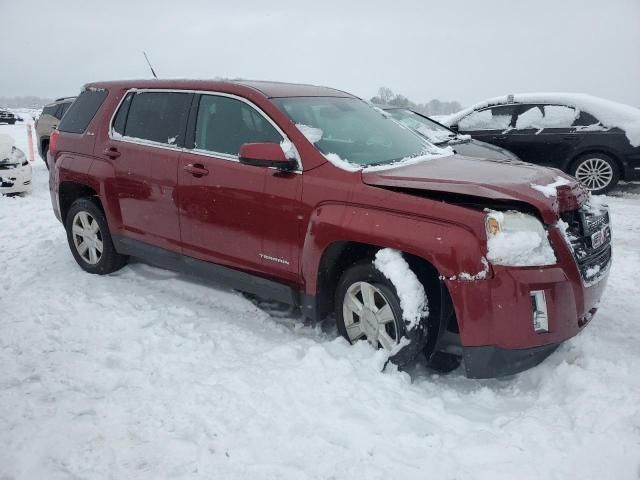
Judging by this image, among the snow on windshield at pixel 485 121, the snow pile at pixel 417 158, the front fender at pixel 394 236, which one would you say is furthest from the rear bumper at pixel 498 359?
the snow on windshield at pixel 485 121

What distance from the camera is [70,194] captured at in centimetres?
517

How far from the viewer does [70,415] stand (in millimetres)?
2809

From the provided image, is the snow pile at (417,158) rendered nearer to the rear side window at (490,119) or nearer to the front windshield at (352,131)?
the front windshield at (352,131)

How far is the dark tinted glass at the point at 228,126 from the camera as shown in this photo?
3.71m

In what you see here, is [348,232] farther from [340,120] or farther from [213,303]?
[213,303]

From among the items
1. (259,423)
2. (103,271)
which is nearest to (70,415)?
(259,423)

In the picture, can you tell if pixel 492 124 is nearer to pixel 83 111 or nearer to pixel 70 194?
pixel 83 111

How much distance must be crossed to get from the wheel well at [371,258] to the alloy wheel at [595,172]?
6.37 meters

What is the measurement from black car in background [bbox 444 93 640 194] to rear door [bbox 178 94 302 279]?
6272mm

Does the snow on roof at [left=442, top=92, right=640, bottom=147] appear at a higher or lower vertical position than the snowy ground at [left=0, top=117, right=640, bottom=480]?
higher

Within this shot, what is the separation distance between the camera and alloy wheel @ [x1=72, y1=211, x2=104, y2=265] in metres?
4.99

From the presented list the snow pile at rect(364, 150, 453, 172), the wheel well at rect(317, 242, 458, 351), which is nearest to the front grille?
the wheel well at rect(317, 242, 458, 351)

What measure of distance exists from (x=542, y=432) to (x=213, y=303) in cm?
269

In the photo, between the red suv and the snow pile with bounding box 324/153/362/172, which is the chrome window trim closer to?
the red suv
